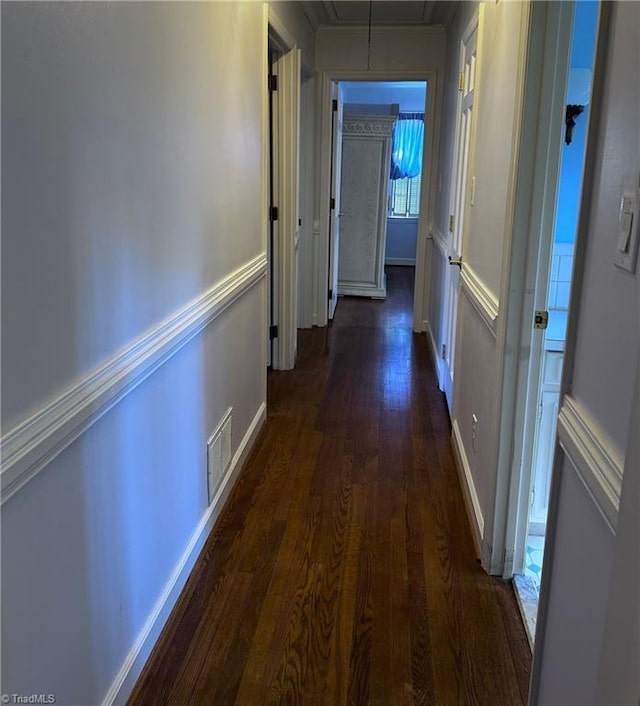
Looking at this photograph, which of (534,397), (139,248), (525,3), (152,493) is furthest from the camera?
(534,397)

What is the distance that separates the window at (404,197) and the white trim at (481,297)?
6.60 metres

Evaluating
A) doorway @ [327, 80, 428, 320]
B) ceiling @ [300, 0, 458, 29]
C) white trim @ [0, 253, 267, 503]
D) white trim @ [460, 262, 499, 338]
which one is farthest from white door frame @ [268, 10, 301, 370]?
white trim @ [0, 253, 267, 503]

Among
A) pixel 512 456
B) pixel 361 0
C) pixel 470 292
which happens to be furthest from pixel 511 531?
pixel 361 0

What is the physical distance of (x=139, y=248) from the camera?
1.69 metres

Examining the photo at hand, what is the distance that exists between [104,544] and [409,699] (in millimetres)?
901

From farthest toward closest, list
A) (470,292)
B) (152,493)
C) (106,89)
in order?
(470,292) → (152,493) → (106,89)

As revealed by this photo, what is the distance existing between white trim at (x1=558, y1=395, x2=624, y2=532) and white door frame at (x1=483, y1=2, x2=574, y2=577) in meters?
0.81

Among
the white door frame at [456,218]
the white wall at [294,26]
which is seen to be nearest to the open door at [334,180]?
the white wall at [294,26]

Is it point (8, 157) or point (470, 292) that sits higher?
point (8, 157)

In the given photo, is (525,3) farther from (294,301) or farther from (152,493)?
(294,301)

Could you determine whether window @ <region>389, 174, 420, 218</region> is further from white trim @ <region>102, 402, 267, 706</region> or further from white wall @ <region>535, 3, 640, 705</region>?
white wall @ <region>535, 3, 640, 705</region>

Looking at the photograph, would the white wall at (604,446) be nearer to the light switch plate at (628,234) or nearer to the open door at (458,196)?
the light switch plate at (628,234)

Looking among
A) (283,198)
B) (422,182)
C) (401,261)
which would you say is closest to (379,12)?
(422,182)

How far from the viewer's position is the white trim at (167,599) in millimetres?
1688
